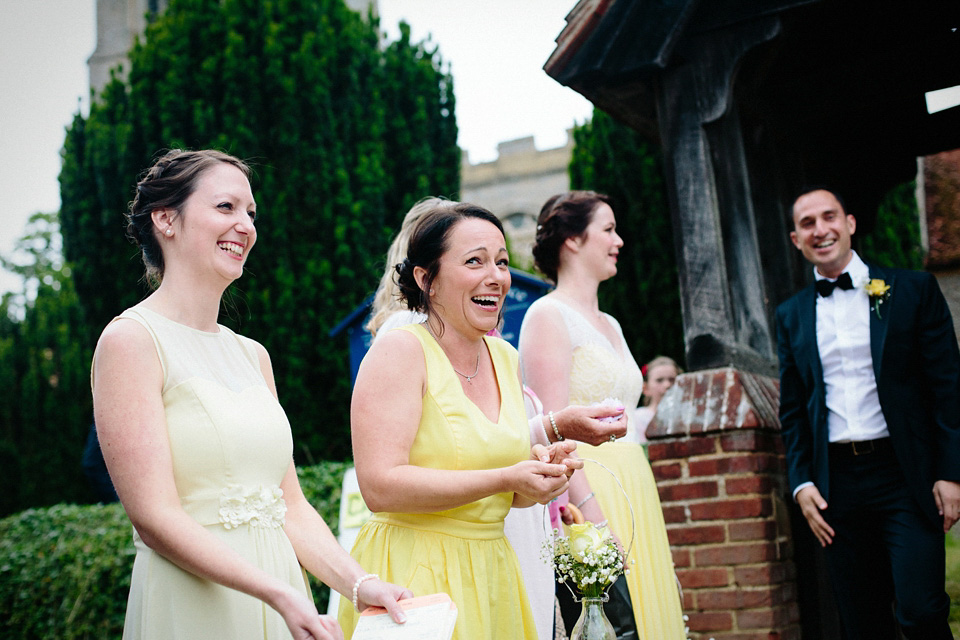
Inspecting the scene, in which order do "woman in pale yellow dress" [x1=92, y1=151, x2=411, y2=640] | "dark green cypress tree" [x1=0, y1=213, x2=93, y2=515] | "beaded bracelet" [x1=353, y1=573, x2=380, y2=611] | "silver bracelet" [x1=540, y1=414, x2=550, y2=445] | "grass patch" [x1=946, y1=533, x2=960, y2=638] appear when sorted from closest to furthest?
1. "woman in pale yellow dress" [x1=92, y1=151, x2=411, y2=640]
2. "beaded bracelet" [x1=353, y1=573, x2=380, y2=611]
3. "silver bracelet" [x1=540, y1=414, x2=550, y2=445]
4. "grass patch" [x1=946, y1=533, x2=960, y2=638]
5. "dark green cypress tree" [x1=0, y1=213, x2=93, y2=515]

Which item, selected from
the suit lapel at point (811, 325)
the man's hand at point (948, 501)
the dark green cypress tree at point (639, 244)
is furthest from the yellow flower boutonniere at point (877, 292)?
the dark green cypress tree at point (639, 244)

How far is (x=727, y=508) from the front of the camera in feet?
14.0

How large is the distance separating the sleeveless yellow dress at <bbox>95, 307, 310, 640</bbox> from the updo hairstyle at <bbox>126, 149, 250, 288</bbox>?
0.29 metres

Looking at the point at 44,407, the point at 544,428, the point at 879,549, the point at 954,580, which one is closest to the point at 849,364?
the point at 879,549

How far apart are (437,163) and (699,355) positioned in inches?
291

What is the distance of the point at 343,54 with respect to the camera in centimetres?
1050

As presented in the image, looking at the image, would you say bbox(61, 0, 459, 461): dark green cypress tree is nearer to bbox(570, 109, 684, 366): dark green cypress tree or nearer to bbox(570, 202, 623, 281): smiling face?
bbox(570, 109, 684, 366): dark green cypress tree

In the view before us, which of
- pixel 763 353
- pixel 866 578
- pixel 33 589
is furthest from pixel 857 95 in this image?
pixel 33 589

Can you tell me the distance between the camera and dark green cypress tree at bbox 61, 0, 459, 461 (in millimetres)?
9180

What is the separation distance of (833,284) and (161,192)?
3044 millimetres

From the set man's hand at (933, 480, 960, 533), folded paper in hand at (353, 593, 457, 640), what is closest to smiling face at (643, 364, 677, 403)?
man's hand at (933, 480, 960, 533)

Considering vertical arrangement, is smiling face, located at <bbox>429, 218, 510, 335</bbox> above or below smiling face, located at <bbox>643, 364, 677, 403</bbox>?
above

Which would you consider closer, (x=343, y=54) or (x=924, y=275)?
(x=924, y=275)

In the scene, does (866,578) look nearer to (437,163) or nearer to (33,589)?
(33,589)
